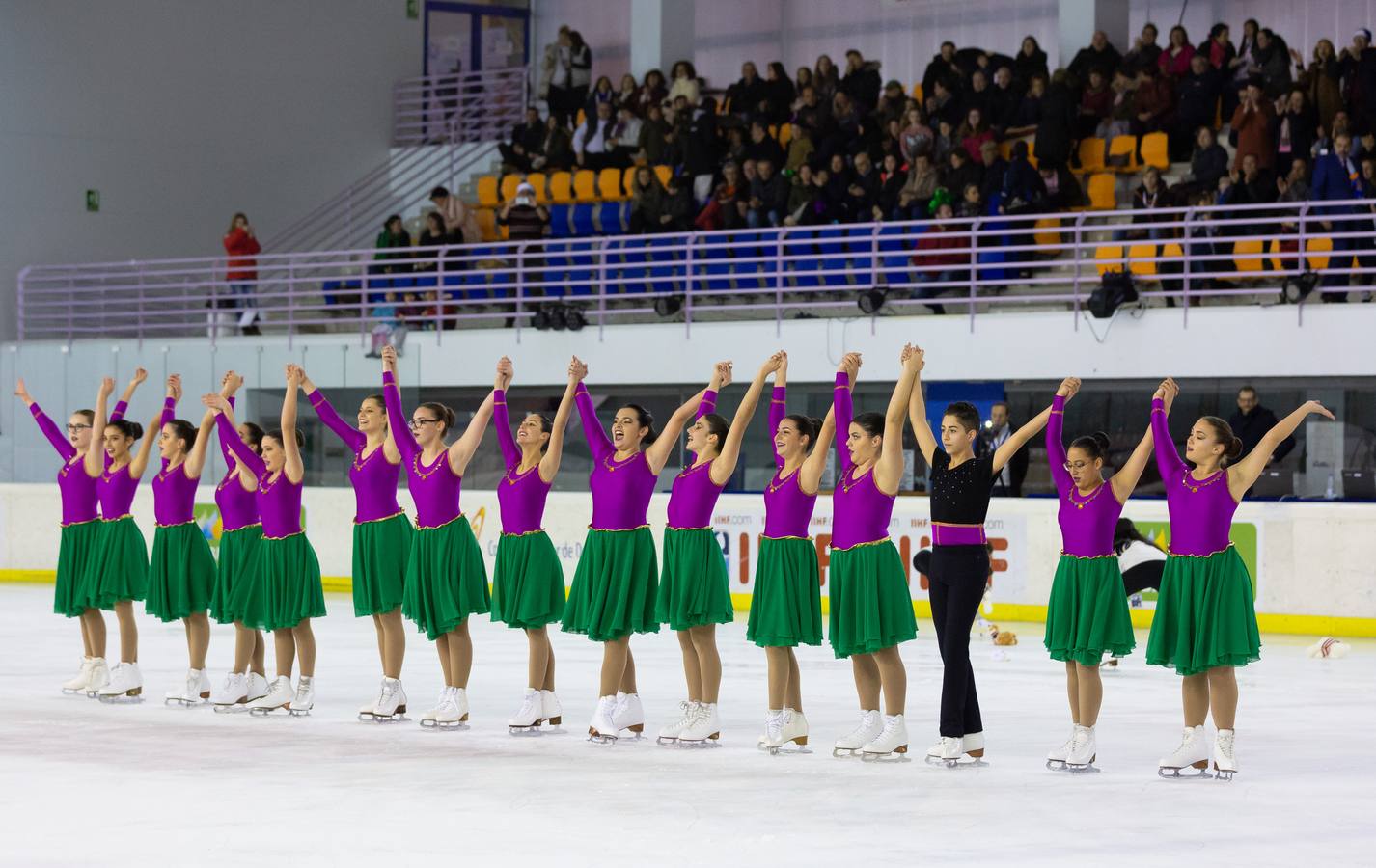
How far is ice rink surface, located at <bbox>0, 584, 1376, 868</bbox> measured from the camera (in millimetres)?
6113

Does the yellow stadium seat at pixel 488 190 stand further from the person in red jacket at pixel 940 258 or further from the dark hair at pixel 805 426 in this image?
the dark hair at pixel 805 426

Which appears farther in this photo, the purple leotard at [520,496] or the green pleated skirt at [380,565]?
the green pleated skirt at [380,565]

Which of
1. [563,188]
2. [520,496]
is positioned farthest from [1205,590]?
[563,188]

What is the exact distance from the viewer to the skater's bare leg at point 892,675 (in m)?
7.89

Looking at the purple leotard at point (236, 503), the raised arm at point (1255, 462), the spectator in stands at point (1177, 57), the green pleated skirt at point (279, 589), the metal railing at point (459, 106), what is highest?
the metal railing at point (459, 106)

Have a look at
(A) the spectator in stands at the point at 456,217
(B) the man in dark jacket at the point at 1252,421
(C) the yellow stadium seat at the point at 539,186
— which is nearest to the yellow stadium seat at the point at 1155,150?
(B) the man in dark jacket at the point at 1252,421

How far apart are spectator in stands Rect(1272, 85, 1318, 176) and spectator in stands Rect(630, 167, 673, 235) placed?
20.1ft

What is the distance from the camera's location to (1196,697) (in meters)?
7.64

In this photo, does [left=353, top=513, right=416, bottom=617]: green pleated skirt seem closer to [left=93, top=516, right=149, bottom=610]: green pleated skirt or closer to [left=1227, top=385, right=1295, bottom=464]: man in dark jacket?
[left=93, top=516, right=149, bottom=610]: green pleated skirt

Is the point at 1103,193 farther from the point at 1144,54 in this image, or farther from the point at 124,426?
the point at 124,426

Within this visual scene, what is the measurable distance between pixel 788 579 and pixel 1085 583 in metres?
1.26

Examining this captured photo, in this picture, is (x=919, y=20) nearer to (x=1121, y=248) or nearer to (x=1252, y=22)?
(x=1252, y=22)

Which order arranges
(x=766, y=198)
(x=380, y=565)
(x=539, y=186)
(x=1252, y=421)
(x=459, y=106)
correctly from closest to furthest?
(x=380, y=565), (x=1252, y=421), (x=766, y=198), (x=539, y=186), (x=459, y=106)

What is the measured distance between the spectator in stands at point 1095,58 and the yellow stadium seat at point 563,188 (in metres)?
6.00
